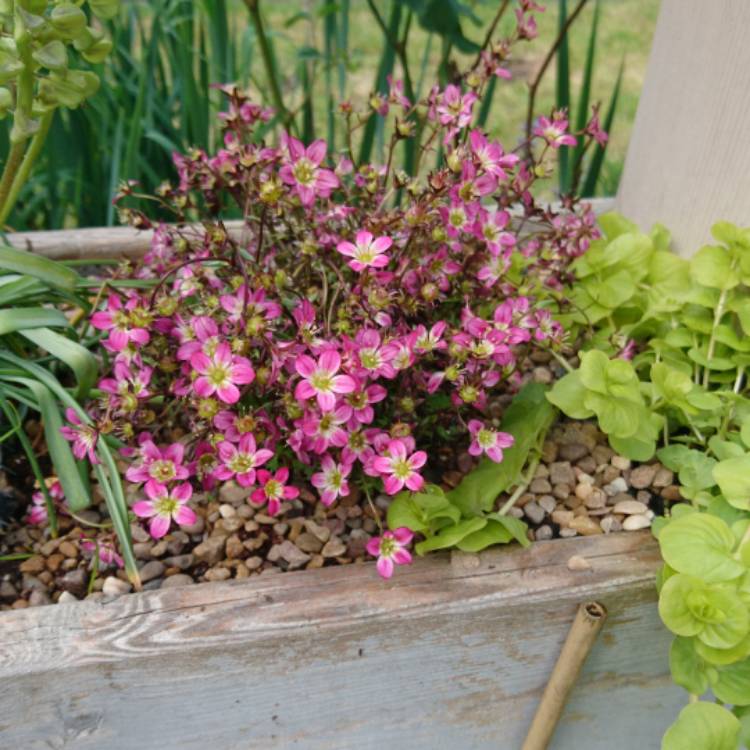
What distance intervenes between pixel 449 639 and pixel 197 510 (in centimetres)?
37

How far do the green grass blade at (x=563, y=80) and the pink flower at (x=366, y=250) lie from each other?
0.78 metres

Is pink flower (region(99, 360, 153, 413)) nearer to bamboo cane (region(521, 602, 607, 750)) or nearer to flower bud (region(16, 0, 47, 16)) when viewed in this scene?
flower bud (region(16, 0, 47, 16))

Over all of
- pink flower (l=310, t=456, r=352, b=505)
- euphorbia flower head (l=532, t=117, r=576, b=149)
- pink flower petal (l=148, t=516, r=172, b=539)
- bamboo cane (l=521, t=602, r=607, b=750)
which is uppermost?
euphorbia flower head (l=532, t=117, r=576, b=149)

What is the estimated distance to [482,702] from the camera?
1146mm

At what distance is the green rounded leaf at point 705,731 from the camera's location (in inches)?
35.0

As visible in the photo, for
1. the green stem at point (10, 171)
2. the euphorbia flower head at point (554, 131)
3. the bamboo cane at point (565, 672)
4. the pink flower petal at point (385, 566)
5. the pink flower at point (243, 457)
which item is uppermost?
the euphorbia flower head at point (554, 131)

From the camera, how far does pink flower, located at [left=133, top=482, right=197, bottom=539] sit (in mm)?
971

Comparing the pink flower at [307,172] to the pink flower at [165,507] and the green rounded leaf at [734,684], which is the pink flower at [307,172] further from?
the green rounded leaf at [734,684]

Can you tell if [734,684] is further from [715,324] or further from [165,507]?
[165,507]

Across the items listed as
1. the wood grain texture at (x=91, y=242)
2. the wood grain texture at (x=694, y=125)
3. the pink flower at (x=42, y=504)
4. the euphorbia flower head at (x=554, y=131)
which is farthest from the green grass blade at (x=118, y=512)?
the wood grain texture at (x=694, y=125)

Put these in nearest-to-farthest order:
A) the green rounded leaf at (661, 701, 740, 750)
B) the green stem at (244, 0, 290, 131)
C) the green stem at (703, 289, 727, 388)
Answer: the green rounded leaf at (661, 701, 740, 750) < the green stem at (703, 289, 727, 388) < the green stem at (244, 0, 290, 131)

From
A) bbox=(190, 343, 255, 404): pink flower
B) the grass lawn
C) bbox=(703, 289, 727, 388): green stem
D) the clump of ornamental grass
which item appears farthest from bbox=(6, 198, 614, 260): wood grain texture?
the grass lawn

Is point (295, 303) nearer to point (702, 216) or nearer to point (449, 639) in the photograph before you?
point (449, 639)

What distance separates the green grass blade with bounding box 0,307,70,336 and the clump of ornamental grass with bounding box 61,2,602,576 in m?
0.11
